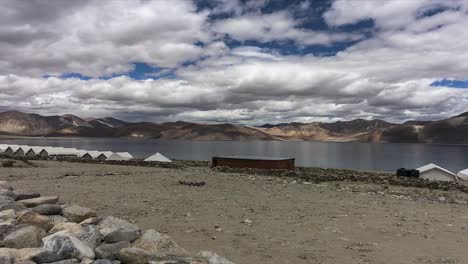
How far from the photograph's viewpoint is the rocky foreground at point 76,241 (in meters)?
6.24

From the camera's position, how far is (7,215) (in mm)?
7902

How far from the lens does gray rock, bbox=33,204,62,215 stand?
8.80m

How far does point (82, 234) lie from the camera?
715 cm

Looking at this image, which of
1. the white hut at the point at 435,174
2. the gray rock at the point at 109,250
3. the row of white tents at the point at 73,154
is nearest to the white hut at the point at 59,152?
the row of white tents at the point at 73,154

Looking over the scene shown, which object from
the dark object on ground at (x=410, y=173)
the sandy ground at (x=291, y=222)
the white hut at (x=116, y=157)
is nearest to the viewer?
the sandy ground at (x=291, y=222)

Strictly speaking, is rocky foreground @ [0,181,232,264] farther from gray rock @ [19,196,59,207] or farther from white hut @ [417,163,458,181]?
white hut @ [417,163,458,181]

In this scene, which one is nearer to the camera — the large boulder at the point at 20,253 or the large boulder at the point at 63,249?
the large boulder at the point at 20,253

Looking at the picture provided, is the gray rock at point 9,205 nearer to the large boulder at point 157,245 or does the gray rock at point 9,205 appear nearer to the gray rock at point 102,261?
the large boulder at point 157,245

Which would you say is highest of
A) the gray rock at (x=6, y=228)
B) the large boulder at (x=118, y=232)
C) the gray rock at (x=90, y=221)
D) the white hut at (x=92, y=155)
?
the gray rock at (x=6, y=228)

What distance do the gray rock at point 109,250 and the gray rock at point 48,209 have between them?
96.5 inches

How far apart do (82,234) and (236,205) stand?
335 inches

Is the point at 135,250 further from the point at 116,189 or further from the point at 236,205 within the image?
the point at 116,189

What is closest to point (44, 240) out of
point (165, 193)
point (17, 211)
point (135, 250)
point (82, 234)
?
point (82, 234)

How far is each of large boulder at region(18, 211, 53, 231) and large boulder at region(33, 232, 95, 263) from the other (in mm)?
1177
